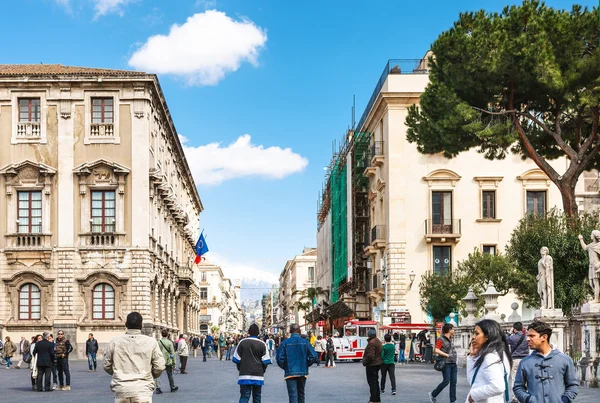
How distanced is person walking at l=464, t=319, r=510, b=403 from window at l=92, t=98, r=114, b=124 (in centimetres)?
4033

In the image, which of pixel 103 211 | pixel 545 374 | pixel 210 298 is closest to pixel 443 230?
pixel 103 211

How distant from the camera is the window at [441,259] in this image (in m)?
50.5

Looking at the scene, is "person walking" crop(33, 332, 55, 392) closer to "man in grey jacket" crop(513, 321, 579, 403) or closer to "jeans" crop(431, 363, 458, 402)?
"jeans" crop(431, 363, 458, 402)

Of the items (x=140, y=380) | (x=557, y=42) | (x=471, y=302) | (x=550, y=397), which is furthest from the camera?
(x=471, y=302)

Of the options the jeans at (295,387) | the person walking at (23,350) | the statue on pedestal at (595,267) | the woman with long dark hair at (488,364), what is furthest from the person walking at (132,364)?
the person walking at (23,350)

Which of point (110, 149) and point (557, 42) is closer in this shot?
point (557, 42)

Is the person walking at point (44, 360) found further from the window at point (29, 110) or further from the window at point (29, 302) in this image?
the window at point (29, 110)

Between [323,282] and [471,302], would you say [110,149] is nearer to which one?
[471,302]

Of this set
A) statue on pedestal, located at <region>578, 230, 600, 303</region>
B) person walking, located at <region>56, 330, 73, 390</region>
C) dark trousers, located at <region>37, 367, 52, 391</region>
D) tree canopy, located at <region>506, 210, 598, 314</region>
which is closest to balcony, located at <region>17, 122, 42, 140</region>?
person walking, located at <region>56, 330, 73, 390</region>

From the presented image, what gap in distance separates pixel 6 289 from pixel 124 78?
11465mm

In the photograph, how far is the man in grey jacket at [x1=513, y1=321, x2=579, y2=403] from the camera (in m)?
8.01

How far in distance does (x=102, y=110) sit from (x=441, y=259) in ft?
62.3

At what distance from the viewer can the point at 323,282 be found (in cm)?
9731

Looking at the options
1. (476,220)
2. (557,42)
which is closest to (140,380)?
(557,42)
